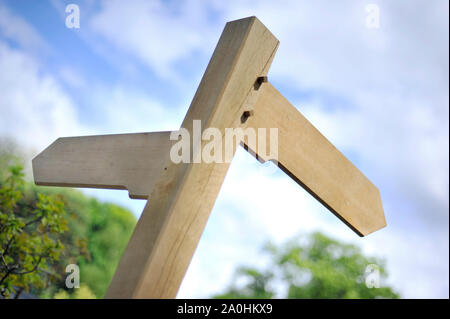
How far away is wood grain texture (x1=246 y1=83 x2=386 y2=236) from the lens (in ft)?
2.91

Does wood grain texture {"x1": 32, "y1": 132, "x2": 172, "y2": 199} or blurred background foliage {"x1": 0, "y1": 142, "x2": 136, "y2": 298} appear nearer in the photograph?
wood grain texture {"x1": 32, "y1": 132, "x2": 172, "y2": 199}

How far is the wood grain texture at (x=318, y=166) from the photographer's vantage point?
2.91 ft

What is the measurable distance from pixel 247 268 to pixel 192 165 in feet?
19.5

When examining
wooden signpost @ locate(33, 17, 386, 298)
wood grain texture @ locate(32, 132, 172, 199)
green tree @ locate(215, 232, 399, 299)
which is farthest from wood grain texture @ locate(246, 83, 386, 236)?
green tree @ locate(215, 232, 399, 299)

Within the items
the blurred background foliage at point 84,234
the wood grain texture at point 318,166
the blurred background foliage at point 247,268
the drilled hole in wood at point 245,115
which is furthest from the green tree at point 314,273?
the drilled hole in wood at point 245,115

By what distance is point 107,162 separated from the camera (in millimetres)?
920

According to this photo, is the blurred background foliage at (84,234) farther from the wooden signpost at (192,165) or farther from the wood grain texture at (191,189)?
the wood grain texture at (191,189)

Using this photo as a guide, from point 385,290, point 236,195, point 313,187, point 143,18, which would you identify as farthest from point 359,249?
point 313,187

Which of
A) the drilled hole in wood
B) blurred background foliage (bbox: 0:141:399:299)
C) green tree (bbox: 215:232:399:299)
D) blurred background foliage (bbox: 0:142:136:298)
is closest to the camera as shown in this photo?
the drilled hole in wood

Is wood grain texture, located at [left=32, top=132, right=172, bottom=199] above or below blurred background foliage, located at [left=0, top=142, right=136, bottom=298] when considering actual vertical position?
below

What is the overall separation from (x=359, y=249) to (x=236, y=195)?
6.33ft

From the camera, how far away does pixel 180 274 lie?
68 cm

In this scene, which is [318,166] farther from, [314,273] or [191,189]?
[314,273]

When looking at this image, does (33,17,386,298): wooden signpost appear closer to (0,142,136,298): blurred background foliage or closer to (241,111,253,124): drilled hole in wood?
(241,111,253,124): drilled hole in wood
